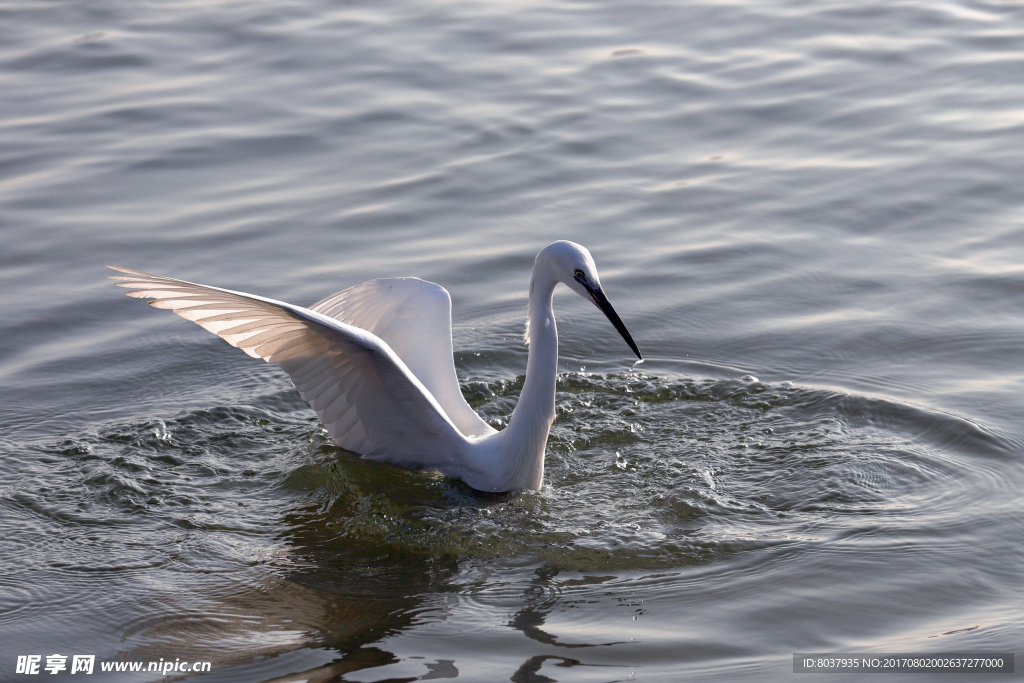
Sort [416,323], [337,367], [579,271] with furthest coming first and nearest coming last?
[416,323], [337,367], [579,271]

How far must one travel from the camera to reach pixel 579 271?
213 inches

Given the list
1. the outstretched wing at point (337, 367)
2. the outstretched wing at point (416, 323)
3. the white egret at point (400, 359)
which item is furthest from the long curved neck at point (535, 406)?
the outstretched wing at point (416, 323)

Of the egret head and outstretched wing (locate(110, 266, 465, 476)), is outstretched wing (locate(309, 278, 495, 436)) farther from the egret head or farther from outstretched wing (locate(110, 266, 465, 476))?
the egret head

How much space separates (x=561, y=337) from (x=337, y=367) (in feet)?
7.81

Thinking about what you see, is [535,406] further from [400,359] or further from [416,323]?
[416,323]

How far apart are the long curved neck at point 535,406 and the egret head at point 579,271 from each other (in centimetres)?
25

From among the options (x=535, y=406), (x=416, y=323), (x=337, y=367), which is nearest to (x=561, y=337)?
(x=416, y=323)

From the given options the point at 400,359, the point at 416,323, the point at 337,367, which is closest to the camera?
the point at 337,367

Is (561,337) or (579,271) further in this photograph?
(561,337)

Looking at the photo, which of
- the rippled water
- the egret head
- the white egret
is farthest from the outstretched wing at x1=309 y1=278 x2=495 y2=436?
the egret head

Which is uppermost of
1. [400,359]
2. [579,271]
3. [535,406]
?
[579,271]

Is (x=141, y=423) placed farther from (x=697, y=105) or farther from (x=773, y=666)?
(x=697, y=105)

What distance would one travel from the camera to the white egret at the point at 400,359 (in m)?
5.18

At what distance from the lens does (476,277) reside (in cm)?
816
